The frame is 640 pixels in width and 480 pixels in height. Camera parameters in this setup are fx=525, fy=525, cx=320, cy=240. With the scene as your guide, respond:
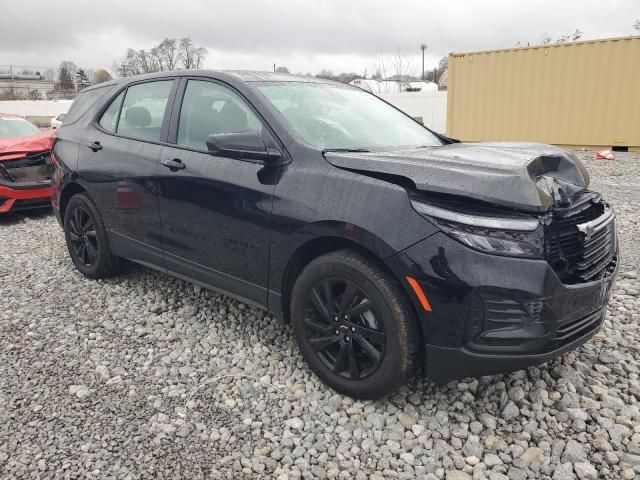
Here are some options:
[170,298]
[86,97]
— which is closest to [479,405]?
[170,298]

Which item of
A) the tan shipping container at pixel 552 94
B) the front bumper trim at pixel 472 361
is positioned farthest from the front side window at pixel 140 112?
the tan shipping container at pixel 552 94

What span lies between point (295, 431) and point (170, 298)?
6.40 ft

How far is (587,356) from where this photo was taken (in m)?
3.05

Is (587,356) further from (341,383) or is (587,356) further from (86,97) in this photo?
(86,97)

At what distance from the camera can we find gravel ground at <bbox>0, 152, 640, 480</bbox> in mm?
2324

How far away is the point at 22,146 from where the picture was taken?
6879 millimetres

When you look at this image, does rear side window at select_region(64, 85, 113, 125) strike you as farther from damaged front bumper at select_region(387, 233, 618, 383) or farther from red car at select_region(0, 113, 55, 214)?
damaged front bumper at select_region(387, 233, 618, 383)

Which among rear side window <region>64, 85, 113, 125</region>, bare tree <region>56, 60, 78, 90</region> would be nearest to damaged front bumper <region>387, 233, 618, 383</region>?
rear side window <region>64, 85, 113, 125</region>

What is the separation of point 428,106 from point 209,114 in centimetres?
1529

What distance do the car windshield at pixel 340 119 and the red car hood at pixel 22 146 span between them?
4600mm

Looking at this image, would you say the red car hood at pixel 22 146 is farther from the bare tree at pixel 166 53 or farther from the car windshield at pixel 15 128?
the bare tree at pixel 166 53

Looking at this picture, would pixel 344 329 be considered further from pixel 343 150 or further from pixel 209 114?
pixel 209 114

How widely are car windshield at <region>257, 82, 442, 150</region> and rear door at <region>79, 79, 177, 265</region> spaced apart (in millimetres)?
929

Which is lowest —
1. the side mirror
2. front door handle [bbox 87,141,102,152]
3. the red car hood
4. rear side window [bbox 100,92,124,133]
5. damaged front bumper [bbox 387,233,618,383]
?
damaged front bumper [bbox 387,233,618,383]
